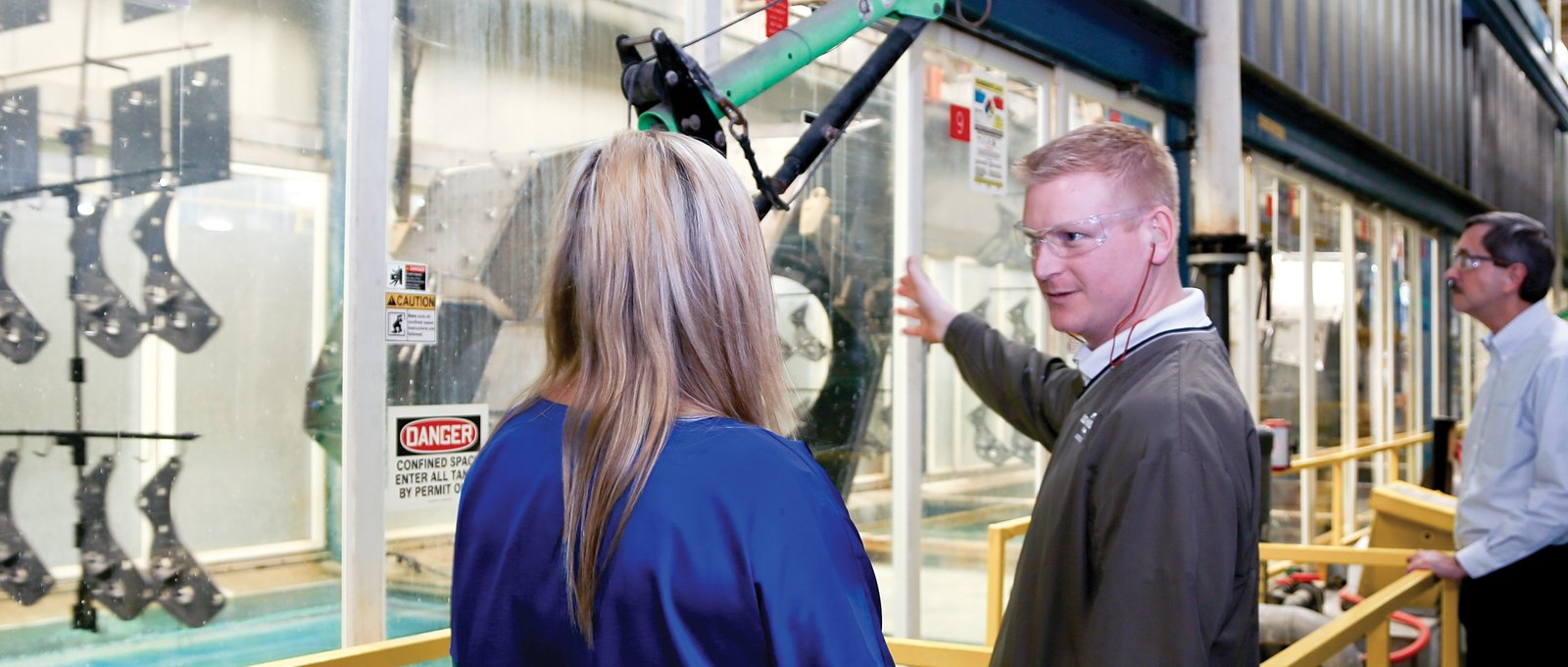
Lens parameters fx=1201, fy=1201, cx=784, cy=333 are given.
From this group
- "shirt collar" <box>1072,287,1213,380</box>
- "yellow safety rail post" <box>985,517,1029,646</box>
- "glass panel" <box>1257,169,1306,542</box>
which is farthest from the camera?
"glass panel" <box>1257,169,1306,542</box>

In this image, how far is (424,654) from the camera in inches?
78.5

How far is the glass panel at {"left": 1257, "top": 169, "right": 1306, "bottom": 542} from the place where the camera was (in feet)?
25.2

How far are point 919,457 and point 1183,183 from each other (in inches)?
100

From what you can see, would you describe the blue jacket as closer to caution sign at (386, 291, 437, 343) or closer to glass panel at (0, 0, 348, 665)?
glass panel at (0, 0, 348, 665)

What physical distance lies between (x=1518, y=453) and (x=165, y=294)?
326cm

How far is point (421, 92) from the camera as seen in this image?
2.96 m

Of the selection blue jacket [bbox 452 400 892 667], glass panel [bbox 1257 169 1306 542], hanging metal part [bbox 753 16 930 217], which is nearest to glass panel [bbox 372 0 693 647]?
hanging metal part [bbox 753 16 930 217]

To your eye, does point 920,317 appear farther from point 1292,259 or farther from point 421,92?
point 1292,259

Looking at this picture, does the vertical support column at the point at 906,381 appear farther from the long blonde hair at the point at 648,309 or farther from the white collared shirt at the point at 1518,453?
the long blonde hair at the point at 648,309

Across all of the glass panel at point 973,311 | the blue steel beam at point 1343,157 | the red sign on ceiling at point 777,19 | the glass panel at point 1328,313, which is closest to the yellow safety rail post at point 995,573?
the glass panel at point 973,311

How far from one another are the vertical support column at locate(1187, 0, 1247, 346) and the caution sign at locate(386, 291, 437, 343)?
359cm

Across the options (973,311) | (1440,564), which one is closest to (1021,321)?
(973,311)

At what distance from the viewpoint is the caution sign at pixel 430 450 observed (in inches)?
114

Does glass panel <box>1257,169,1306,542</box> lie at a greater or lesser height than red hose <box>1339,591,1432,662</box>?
greater
